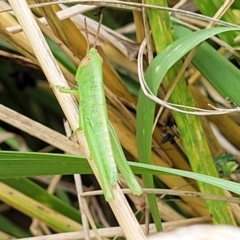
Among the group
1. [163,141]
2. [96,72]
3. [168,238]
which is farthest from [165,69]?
[168,238]

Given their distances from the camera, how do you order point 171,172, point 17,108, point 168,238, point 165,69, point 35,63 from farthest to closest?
point 17,108, point 35,63, point 165,69, point 171,172, point 168,238

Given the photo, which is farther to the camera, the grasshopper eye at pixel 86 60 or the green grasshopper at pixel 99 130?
the grasshopper eye at pixel 86 60

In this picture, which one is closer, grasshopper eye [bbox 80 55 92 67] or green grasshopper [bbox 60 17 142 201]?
green grasshopper [bbox 60 17 142 201]

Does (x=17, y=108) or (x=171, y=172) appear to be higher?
(x=17, y=108)

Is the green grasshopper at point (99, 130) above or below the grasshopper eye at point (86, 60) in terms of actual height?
below

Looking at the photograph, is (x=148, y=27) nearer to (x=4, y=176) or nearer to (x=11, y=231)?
(x=4, y=176)

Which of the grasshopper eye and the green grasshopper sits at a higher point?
the grasshopper eye

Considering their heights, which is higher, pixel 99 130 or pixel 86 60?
pixel 86 60

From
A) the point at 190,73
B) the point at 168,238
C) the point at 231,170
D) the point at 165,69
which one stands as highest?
the point at 190,73
